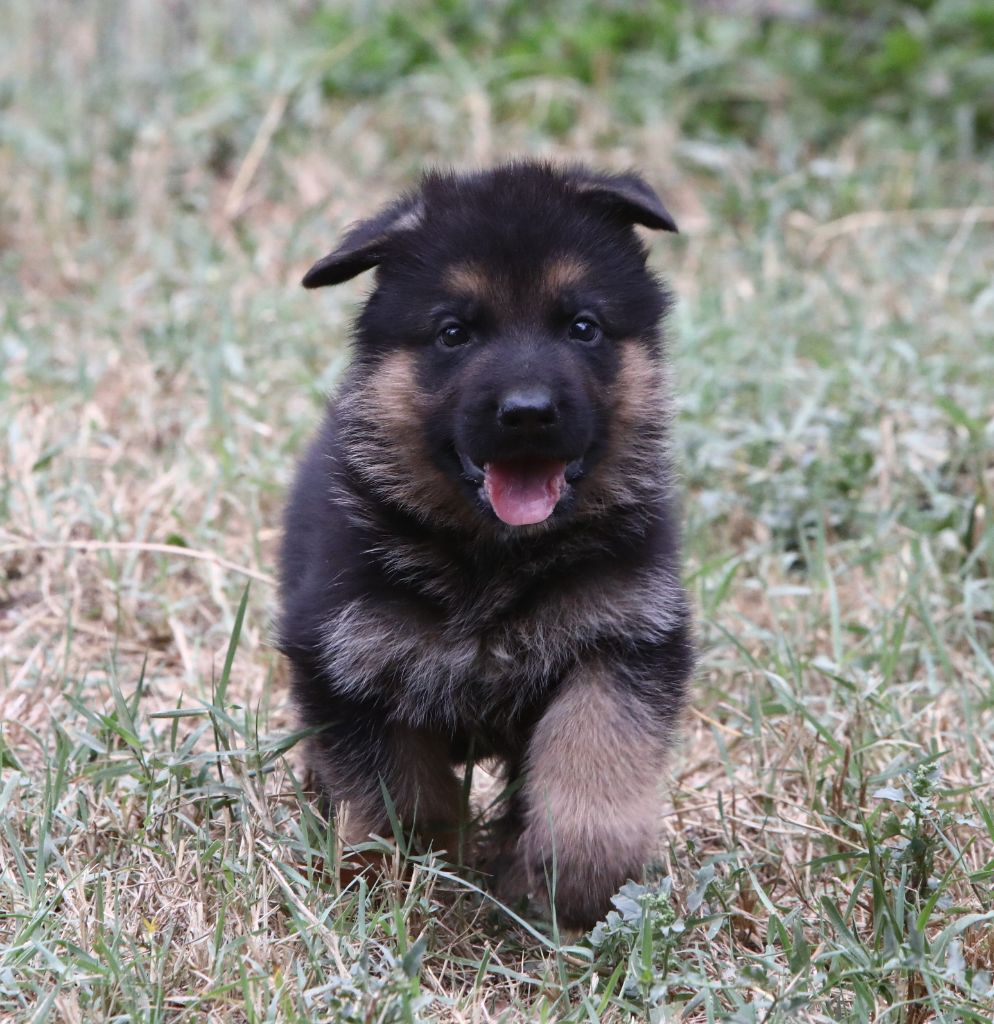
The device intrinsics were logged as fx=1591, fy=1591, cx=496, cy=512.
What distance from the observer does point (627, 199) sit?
3.62 meters

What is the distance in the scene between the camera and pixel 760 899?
330 cm

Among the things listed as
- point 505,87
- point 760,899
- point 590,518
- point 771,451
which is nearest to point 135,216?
point 505,87

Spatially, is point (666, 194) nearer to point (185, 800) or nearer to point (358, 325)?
point (358, 325)

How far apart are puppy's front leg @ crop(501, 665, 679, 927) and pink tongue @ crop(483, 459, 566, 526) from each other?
1.17 ft

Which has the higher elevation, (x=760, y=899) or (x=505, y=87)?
(x=505, y=87)

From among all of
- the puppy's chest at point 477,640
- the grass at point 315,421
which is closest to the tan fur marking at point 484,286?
the puppy's chest at point 477,640

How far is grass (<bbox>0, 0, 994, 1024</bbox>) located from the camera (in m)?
3.04

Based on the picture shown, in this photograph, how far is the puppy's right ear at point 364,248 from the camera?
3.56 metres

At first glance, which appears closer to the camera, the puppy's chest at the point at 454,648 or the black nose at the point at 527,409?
the black nose at the point at 527,409

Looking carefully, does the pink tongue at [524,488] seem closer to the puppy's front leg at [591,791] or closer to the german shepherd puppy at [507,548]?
the german shepherd puppy at [507,548]

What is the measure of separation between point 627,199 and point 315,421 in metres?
2.30

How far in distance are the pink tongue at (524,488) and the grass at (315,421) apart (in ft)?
2.19

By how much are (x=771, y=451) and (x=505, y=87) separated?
404cm

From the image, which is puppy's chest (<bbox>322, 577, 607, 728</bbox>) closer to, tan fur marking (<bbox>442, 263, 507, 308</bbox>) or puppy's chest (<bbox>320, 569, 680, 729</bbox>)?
puppy's chest (<bbox>320, 569, 680, 729</bbox>)
